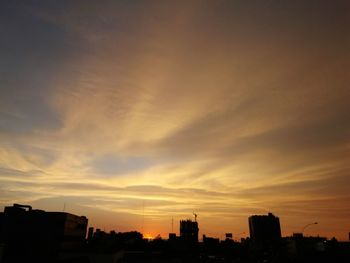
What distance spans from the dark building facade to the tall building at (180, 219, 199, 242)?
107 metres

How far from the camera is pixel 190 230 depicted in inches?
7594

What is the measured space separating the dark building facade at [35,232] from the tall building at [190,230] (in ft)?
352

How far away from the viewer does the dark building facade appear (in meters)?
86.3

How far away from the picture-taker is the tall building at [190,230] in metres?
191

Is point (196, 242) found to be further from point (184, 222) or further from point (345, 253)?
point (345, 253)

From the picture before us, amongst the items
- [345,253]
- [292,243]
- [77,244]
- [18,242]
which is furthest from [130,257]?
[292,243]

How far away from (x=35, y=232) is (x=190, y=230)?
12114 cm

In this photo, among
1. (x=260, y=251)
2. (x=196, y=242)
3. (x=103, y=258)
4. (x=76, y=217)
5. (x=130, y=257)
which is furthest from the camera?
(x=196, y=242)

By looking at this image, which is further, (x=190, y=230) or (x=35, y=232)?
(x=190, y=230)

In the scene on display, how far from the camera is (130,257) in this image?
322 feet

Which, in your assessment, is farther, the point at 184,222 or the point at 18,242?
the point at 184,222

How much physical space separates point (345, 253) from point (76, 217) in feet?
315

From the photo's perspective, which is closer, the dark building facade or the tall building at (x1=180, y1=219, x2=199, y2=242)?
the dark building facade

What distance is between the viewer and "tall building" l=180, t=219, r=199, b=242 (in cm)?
19075
